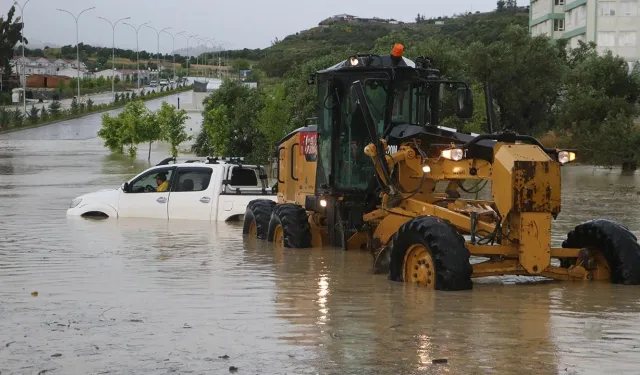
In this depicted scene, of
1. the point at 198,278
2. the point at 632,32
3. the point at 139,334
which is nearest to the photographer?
the point at 139,334

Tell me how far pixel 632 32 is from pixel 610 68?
83.9ft

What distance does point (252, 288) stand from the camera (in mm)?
12289

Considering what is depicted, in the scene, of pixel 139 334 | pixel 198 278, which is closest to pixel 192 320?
pixel 139 334

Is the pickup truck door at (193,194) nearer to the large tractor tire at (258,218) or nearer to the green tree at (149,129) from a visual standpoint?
the large tractor tire at (258,218)

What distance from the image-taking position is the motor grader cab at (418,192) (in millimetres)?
11320

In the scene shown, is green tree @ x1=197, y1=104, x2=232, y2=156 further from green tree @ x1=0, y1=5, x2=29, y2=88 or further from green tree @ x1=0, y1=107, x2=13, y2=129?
green tree @ x1=0, y1=5, x2=29, y2=88

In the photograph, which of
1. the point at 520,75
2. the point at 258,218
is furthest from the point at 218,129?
the point at 258,218

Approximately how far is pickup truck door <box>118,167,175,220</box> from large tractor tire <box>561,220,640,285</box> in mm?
10883

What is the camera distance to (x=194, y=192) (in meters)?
21.4

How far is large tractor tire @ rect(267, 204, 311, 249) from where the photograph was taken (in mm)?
16047

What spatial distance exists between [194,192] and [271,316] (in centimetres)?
1155

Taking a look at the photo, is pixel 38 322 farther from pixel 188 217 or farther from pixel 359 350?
pixel 188 217

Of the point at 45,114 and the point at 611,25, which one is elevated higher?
the point at 611,25

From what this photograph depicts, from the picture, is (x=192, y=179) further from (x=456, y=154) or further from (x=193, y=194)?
(x=456, y=154)
